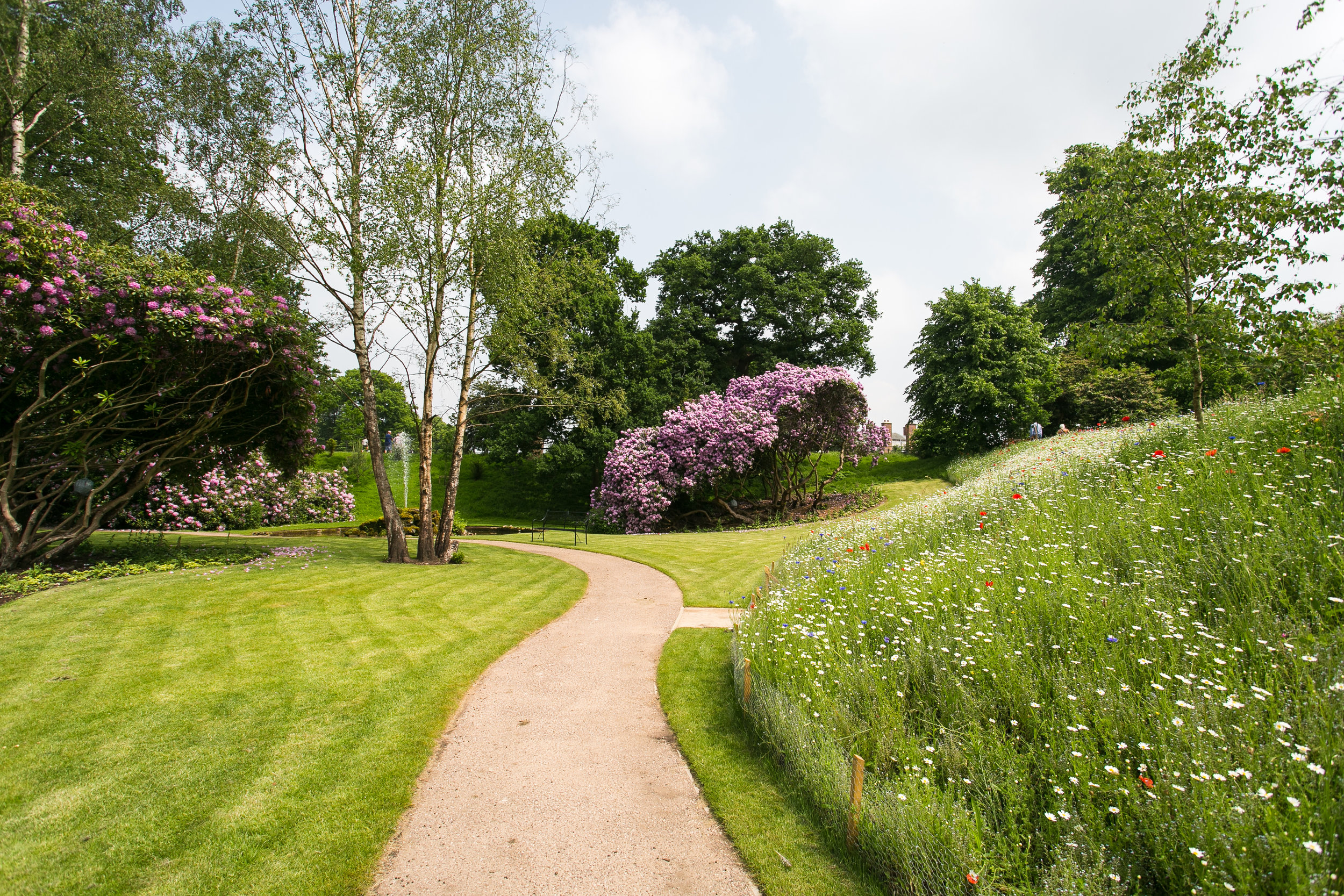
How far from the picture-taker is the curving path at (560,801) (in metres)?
3.18

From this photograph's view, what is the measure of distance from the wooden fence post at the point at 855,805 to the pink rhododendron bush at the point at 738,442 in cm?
1949

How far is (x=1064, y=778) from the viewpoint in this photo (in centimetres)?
315

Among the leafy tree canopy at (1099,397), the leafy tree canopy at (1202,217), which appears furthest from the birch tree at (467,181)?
the leafy tree canopy at (1099,397)

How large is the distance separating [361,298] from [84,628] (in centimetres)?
773

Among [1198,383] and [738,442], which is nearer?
[1198,383]

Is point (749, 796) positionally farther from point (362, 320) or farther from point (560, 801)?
point (362, 320)

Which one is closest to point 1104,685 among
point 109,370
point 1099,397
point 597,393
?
point 109,370

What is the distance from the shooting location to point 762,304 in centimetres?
3059

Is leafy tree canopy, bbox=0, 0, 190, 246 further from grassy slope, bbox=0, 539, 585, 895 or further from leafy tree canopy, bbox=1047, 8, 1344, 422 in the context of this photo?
leafy tree canopy, bbox=1047, 8, 1344, 422

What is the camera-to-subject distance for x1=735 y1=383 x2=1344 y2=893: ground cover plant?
2.59m

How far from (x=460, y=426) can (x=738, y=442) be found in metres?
12.6

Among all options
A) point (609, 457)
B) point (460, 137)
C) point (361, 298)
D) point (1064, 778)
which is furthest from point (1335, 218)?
point (609, 457)

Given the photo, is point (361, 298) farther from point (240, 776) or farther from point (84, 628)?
point (240, 776)

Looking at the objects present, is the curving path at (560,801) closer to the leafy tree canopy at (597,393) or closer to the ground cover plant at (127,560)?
the ground cover plant at (127,560)
